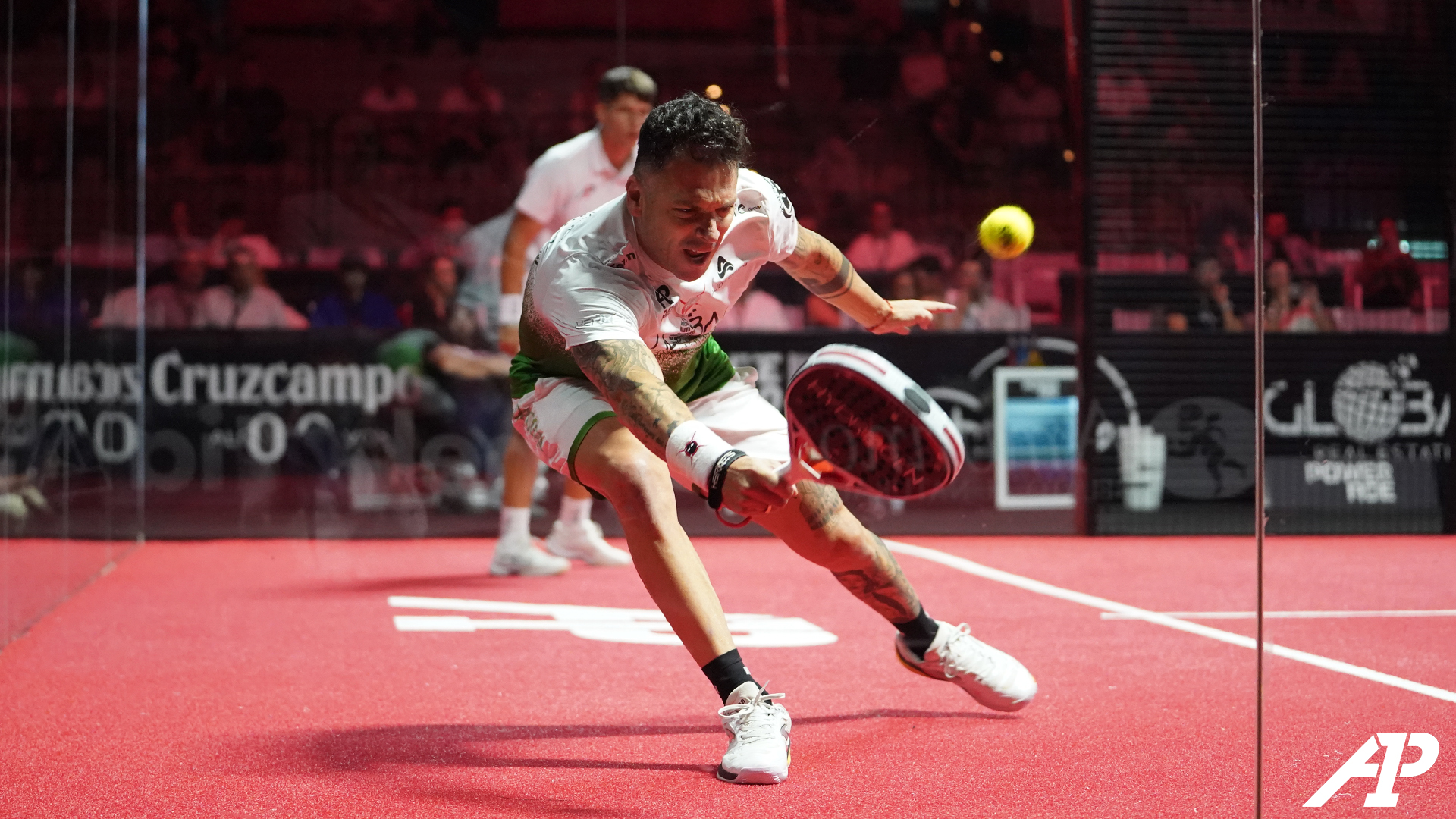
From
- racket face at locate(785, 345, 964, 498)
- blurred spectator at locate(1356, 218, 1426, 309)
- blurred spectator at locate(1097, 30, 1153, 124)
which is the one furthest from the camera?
blurred spectator at locate(1097, 30, 1153, 124)

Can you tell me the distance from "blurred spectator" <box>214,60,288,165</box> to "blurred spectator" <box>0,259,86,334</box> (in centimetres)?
170

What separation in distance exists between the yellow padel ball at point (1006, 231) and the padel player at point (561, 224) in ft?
3.87

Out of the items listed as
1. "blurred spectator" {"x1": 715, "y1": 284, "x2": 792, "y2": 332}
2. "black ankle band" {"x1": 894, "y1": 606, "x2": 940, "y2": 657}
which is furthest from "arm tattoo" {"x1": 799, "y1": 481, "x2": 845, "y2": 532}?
"blurred spectator" {"x1": 715, "y1": 284, "x2": 792, "y2": 332}

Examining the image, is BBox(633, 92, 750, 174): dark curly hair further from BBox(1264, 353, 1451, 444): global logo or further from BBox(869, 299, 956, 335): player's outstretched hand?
BBox(1264, 353, 1451, 444): global logo

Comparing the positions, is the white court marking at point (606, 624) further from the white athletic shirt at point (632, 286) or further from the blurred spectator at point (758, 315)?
the blurred spectator at point (758, 315)

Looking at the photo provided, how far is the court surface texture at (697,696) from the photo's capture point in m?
2.23

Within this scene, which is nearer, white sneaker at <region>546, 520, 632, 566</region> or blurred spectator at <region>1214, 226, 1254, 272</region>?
white sneaker at <region>546, 520, 632, 566</region>

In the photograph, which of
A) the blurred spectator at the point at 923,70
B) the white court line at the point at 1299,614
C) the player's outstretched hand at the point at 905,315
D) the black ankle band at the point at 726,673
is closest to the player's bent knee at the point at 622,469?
the black ankle band at the point at 726,673

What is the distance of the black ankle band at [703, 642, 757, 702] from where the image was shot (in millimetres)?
2391

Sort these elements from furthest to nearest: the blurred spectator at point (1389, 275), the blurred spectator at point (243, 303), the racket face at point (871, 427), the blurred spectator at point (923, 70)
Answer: the blurred spectator at point (243, 303) → the blurred spectator at point (923, 70) → the blurred spectator at point (1389, 275) → the racket face at point (871, 427)

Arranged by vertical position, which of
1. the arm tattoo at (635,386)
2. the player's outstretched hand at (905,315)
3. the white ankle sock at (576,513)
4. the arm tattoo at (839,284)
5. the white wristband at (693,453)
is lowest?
the white ankle sock at (576,513)

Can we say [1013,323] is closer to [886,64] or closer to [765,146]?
[886,64]

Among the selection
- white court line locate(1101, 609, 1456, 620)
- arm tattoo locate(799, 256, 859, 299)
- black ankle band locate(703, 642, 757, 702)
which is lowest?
white court line locate(1101, 609, 1456, 620)

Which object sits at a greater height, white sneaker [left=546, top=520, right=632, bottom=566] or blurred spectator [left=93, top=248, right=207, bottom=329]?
blurred spectator [left=93, top=248, right=207, bottom=329]
